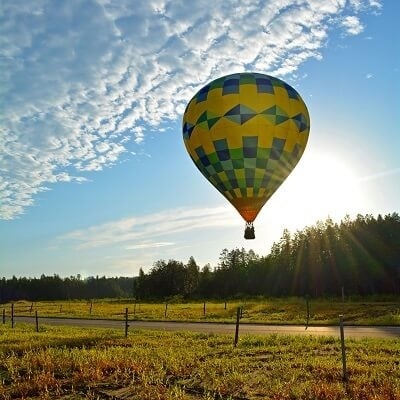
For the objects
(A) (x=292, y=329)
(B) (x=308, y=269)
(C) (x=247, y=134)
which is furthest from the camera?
(B) (x=308, y=269)

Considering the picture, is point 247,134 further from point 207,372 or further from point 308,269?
point 308,269

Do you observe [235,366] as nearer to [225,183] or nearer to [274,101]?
[225,183]

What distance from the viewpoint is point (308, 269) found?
93.9 metres

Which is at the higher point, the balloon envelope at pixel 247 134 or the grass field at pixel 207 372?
the balloon envelope at pixel 247 134

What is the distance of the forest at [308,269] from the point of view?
7875cm

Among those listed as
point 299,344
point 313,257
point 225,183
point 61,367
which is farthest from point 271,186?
point 313,257

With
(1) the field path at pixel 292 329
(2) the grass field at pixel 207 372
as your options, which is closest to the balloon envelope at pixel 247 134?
(2) the grass field at pixel 207 372

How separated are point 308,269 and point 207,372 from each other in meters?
82.6

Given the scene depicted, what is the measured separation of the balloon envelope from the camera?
78.4ft

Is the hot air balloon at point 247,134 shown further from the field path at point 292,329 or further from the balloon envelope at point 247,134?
the field path at point 292,329

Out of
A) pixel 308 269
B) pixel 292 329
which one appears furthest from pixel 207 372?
pixel 308 269

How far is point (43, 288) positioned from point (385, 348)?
634 ft

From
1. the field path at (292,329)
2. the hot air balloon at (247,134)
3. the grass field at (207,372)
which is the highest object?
the hot air balloon at (247,134)

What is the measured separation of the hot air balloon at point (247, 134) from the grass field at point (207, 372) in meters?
7.65
